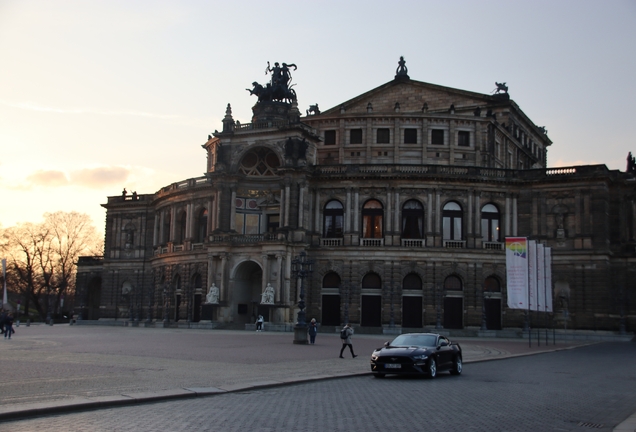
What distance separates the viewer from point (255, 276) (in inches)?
2879

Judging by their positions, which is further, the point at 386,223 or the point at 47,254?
the point at 47,254

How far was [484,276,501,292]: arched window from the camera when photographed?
6894 centimetres

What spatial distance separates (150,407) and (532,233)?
57803 mm

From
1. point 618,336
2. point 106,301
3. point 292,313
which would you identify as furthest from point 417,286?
point 106,301

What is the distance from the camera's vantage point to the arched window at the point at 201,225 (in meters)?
76.4

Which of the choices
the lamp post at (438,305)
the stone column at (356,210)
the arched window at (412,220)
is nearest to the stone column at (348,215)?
the stone column at (356,210)

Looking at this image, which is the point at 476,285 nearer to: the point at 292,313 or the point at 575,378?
the point at 292,313

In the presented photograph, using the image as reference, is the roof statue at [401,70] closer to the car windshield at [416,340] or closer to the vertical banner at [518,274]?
the vertical banner at [518,274]

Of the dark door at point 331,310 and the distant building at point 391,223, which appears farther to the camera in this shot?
the dark door at point 331,310

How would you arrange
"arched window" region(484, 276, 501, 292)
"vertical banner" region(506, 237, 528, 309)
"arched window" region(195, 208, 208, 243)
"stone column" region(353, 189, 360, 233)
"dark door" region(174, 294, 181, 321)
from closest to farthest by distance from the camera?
"vertical banner" region(506, 237, 528, 309), "arched window" region(484, 276, 501, 292), "stone column" region(353, 189, 360, 233), "arched window" region(195, 208, 208, 243), "dark door" region(174, 294, 181, 321)

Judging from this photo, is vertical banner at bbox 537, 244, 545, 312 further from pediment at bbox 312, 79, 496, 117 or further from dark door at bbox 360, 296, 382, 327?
pediment at bbox 312, 79, 496, 117

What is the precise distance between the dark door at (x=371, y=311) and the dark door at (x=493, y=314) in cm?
988

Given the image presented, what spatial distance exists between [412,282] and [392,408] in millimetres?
51913

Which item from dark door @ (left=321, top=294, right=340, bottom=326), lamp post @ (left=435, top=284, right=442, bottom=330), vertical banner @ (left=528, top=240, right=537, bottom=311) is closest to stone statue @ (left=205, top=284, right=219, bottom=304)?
dark door @ (left=321, top=294, right=340, bottom=326)
